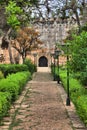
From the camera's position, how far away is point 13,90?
15.5 m

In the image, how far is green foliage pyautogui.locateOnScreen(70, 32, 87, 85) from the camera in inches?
482

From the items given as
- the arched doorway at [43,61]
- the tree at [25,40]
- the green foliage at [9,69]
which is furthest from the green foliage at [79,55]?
the arched doorway at [43,61]

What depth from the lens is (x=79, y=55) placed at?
40.8 ft

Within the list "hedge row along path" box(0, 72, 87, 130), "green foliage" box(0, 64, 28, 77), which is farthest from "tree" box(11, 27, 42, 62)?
"hedge row along path" box(0, 72, 87, 130)

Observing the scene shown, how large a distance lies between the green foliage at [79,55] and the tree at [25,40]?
159 ft

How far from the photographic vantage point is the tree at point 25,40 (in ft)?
202

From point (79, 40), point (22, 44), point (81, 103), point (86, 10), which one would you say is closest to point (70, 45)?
point (79, 40)

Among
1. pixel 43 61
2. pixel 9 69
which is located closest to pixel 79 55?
pixel 9 69

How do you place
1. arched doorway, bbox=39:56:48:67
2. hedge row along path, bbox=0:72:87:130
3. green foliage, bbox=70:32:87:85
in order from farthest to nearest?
arched doorway, bbox=39:56:48:67 < green foliage, bbox=70:32:87:85 < hedge row along path, bbox=0:72:87:130

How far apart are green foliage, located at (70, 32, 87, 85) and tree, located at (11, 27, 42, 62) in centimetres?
4848

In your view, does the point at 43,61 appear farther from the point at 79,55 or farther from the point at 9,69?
the point at 79,55

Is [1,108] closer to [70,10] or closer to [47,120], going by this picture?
[47,120]

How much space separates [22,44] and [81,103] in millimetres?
50665

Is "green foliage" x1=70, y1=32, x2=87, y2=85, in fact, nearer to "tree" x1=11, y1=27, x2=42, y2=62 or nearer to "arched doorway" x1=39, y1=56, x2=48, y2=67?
"tree" x1=11, y1=27, x2=42, y2=62
